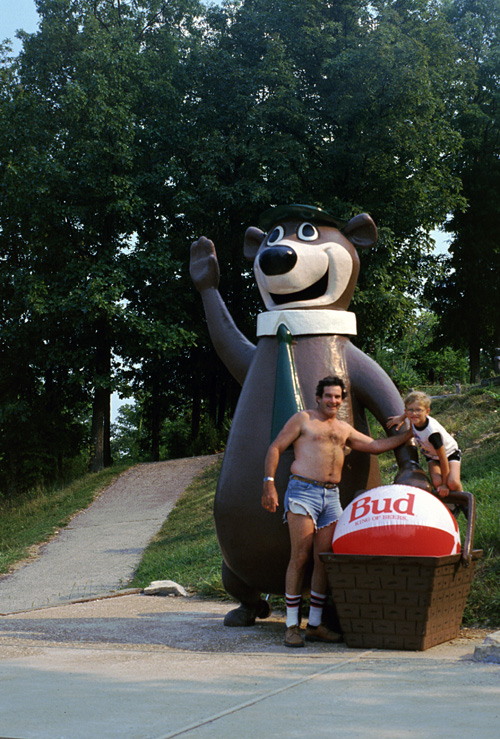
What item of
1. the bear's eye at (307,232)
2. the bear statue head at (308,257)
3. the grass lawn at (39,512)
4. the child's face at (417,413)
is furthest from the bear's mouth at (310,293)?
the grass lawn at (39,512)

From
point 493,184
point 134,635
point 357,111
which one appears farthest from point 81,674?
point 493,184

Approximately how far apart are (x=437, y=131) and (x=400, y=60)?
194 cm

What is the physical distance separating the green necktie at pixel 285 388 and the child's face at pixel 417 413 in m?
0.67

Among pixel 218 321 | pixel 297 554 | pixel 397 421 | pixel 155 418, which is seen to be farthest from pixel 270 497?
pixel 155 418

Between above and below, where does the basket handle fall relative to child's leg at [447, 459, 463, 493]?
below

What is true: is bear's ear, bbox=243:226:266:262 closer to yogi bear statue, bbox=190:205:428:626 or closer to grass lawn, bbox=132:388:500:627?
yogi bear statue, bbox=190:205:428:626

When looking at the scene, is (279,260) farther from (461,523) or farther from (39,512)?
(39,512)

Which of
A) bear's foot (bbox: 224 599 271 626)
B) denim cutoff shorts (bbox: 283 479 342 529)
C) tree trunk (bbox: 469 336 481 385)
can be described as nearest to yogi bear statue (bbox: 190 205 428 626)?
bear's foot (bbox: 224 599 271 626)

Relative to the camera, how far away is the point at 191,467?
1756 centimetres

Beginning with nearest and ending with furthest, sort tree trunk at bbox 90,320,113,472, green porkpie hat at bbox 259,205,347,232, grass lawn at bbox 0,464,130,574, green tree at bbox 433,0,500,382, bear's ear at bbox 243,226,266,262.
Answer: green porkpie hat at bbox 259,205,347,232 < bear's ear at bbox 243,226,266,262 < grass lawn at bbox 0,464,130,574 < tree trunk at bbox 90,320,113,472 < green tree at bbox 433,0,500,382

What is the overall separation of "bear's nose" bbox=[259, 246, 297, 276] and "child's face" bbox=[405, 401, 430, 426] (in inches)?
49.5

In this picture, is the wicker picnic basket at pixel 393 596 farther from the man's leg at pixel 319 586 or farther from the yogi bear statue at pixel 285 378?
the yogi bear statue at pixel 285 378

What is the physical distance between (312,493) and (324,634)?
0.78m

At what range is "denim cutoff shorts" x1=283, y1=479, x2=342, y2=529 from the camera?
14.9 ft
